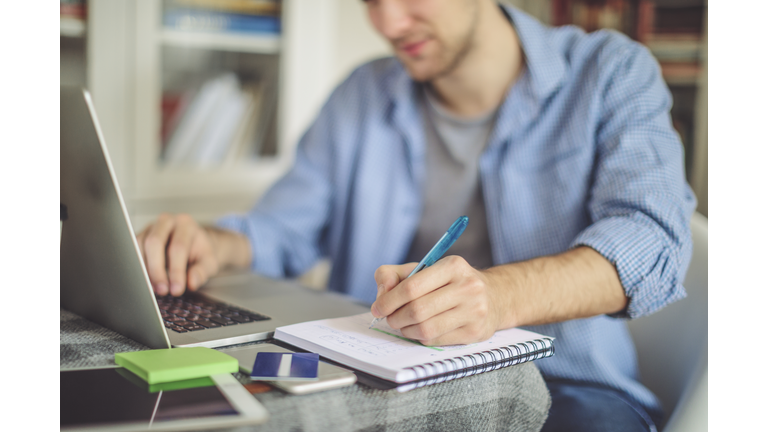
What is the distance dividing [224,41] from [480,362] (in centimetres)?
151

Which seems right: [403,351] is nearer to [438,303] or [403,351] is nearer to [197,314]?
[438,303]

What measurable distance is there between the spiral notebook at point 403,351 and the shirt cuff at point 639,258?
8.4 inches

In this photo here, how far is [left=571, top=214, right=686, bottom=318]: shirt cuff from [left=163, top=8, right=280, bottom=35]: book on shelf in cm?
132

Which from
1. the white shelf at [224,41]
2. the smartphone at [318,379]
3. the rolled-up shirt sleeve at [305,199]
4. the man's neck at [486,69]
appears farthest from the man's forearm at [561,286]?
the white shelf at [224,41]

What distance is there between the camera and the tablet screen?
43 centimetres

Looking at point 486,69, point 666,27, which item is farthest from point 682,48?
point 486,69

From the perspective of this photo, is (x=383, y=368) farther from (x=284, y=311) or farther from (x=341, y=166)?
(x=341, y=166)

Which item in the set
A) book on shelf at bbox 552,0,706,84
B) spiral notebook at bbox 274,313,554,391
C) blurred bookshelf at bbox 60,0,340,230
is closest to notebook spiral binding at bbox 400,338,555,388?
spiral notebook at bbox 274,313,554,391

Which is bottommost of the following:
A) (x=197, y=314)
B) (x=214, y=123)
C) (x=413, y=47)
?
(x=197, y=314)

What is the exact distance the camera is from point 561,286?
2.47 feet
